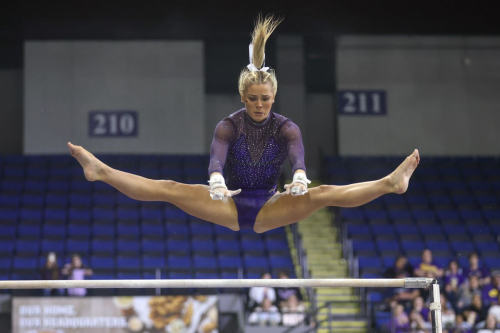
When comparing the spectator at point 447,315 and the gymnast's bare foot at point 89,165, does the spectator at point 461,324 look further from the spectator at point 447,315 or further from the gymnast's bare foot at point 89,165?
the gymnast's bare foot at point 89,165

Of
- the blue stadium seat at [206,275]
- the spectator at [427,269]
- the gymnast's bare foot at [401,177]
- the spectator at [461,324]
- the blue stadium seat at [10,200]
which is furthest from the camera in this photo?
the blue stadium seat at [10,200]

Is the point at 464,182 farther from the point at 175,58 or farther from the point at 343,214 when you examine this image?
the point at 175,58

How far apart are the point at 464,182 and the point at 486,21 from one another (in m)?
2.98

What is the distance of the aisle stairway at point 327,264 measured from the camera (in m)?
10.6

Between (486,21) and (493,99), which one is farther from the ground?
(486,21)

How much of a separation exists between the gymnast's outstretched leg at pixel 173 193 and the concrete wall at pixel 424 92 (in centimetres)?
1015

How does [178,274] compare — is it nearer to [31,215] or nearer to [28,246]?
[28,246]

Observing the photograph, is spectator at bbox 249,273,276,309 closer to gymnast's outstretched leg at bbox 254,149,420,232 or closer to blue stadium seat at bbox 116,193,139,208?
blue stadium seat at bbox 116,193,139,208

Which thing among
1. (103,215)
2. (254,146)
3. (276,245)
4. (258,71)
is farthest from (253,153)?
(103,215)

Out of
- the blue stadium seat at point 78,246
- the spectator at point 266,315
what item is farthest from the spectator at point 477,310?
the blue stadium seat at point 78,246

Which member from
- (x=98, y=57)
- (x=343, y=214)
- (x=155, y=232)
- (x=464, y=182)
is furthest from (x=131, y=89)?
(x=464, y=182)

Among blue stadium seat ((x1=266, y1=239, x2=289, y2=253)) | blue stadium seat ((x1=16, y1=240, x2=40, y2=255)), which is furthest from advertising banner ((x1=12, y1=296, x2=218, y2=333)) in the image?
blue stadium seat ((x1=266, y1=239, x2=289, y2=253))

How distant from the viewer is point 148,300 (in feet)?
26.7

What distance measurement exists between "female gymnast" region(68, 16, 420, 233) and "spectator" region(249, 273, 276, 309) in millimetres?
4254
